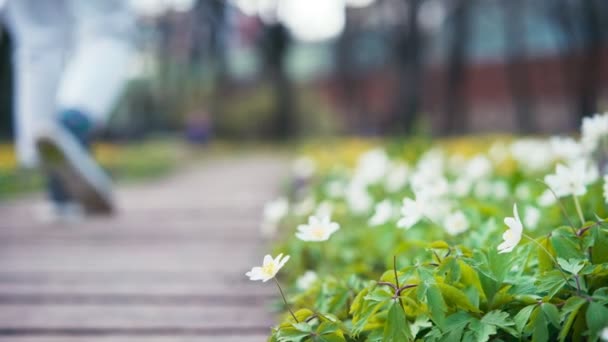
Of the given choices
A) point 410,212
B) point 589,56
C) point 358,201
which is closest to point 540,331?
point 410,212

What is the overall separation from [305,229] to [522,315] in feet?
1.41

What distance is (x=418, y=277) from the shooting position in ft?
3.62

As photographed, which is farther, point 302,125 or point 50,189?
point 302,125

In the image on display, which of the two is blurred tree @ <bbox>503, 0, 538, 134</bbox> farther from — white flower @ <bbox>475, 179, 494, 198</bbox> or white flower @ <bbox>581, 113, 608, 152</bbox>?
white flower @ <bbox>581, 113, 608, 152</bbox>

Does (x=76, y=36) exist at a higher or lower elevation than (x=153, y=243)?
higher

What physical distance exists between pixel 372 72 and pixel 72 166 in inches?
740

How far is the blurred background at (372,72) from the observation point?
14.9 m

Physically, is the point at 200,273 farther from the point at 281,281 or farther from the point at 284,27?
the point at 284,27

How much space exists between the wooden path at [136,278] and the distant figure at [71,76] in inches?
Answer: 10.0

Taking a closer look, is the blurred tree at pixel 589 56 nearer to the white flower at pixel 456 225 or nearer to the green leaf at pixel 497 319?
the white flower at pixel 456 225

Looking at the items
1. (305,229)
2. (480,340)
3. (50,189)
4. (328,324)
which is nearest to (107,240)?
(50,189)

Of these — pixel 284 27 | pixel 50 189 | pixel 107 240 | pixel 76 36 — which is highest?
pixel 284 27

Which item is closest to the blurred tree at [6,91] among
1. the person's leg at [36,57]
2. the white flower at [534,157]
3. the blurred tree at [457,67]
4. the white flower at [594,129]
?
the person's leg at [36,57]

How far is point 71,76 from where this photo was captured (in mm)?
3002
